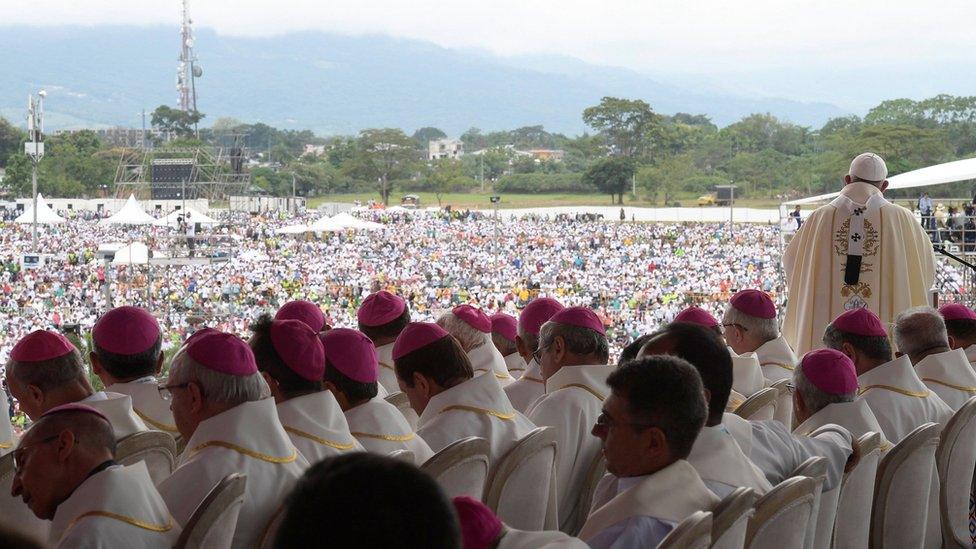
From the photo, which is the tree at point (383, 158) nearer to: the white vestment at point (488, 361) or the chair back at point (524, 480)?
the white vestment at point (488, 361)

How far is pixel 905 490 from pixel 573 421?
2.25 feet

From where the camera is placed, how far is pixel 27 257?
2234cm

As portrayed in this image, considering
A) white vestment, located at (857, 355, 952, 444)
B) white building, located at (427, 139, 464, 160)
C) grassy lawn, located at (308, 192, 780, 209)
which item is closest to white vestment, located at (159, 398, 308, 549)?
white vestment, located at (857, 355, 952, 444)

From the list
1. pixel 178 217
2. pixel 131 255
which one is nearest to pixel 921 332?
pixel 131 255

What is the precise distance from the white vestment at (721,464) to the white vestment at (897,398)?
0.88 metres

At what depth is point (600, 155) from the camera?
27750 mm

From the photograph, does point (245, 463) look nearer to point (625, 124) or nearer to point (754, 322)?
point (754, 322)

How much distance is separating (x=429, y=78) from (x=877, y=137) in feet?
218

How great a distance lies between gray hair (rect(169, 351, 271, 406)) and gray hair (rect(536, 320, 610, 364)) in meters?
0.88

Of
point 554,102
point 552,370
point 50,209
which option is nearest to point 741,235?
point 50,209

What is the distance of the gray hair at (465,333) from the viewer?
3.18m

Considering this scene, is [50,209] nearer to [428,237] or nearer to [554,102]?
[428,237]

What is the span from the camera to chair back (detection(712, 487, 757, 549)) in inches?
59.8

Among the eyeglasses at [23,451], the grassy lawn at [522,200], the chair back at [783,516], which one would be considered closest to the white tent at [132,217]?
the grassy lawn at [522,200]
